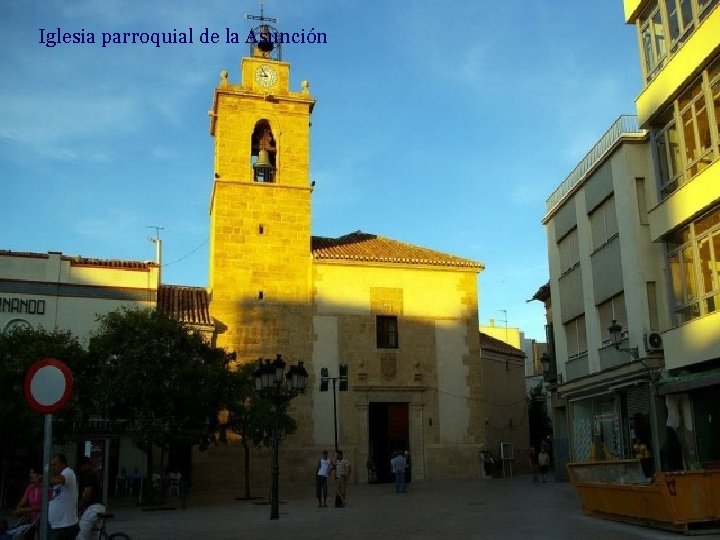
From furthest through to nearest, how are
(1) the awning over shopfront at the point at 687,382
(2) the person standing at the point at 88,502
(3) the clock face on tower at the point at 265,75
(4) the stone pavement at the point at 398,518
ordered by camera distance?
(3) the clock face on tower at the point at 265,75 < (1) the awning over shopfront at the point at 687,382 < (4) the stone pavement at the point at 398,518 < (2) the person standing at the point at 88,502

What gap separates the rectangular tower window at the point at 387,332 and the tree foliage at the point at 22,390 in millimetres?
14226

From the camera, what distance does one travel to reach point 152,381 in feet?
74.5

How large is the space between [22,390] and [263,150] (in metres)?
15.8

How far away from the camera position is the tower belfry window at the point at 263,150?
34.8m

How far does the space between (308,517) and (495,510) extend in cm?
463

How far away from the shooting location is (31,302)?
29516 millimetres

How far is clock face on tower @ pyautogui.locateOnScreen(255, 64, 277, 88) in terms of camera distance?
35.4m

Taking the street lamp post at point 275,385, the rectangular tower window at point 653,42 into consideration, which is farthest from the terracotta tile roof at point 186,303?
the rectangular tower window at point 653,42

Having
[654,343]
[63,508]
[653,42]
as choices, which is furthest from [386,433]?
[63,508]

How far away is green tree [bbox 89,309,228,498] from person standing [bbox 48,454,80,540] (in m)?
13.5

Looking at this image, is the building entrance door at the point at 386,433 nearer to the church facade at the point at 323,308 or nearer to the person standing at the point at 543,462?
the church facade at the point at 323,308

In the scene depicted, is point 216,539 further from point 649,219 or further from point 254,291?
point 254,291

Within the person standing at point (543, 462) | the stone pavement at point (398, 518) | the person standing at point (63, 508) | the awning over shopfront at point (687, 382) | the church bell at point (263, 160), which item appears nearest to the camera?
the person standing at point (63, 508)

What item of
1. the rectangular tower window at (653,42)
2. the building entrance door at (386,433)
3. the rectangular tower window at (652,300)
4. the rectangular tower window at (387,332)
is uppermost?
the rectangular tower window at (653,42)
